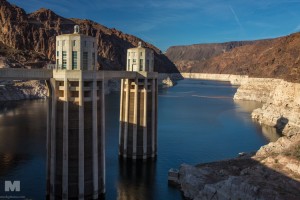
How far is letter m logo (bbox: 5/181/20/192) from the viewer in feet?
129

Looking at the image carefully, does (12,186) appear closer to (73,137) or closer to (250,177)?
(73,137)

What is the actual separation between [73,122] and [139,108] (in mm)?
16684

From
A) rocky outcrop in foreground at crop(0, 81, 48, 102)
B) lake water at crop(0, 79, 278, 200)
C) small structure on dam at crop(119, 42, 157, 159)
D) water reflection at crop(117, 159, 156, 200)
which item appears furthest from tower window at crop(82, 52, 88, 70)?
rocky outcrop in foreground at crop(0, 81, 48, 102)

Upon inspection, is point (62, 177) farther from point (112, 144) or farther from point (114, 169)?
point (112, 144)

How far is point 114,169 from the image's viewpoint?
47875mm

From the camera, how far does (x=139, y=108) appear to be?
49.7 meters

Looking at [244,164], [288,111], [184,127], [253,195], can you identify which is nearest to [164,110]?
[184,127]

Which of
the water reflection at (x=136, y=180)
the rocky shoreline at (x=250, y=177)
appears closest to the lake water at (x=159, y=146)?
the water reflection at (x=136, y=180)

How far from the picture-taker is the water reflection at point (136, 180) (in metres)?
40.4

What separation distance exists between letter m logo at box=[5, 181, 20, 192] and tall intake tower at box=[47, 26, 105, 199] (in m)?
6.07

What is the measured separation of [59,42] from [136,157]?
69.5 ft

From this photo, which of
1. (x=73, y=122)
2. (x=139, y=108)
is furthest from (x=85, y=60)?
(x=139, y=108)

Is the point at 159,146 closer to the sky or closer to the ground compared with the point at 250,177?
closer to the ground

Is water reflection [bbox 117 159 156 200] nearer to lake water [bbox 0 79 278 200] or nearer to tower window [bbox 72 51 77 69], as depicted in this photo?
lake water [bbox 0 79 278 200]
